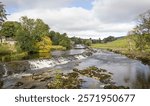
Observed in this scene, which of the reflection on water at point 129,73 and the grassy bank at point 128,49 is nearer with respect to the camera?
the reflection on water at point 129,73

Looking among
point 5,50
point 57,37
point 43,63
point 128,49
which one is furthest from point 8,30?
point 128,49

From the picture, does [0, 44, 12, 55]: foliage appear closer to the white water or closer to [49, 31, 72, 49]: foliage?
the white water

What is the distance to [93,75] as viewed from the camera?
992 centimetres

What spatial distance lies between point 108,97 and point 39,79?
5212 mm

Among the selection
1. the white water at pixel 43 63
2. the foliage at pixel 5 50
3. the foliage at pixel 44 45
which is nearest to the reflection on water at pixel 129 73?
the white water at pixel 43 63

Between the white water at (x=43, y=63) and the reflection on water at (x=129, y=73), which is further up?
the white water at (x=43, y=63)

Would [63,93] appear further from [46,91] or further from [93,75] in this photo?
[93,75]

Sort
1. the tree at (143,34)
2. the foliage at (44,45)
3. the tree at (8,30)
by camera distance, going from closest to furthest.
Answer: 1. the tree at (8,30)
2. the tree at (143,34)
3. the foliage at (44,45)

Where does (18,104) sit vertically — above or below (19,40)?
below

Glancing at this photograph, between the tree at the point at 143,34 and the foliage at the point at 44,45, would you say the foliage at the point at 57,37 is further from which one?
the tree at the point at 143,34

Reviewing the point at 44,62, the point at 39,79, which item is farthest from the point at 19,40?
the point at 39,79

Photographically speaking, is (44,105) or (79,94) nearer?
(44,105)

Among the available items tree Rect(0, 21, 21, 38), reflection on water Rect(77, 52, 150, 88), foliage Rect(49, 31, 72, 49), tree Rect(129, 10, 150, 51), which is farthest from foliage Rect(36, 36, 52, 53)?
tree Rect(129, 10, 150, 51)

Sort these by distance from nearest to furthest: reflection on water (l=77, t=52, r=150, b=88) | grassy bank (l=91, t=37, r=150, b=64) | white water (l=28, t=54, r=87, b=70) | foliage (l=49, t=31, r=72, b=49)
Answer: reflection on water (l=77, t=52, r=150, b=88)
white water (l=28, t=54, r=87, b=70)
foliage (l=49, t=31, r=72, b=49)
grassy bank (l=91, t=37, r=150, b=64)
